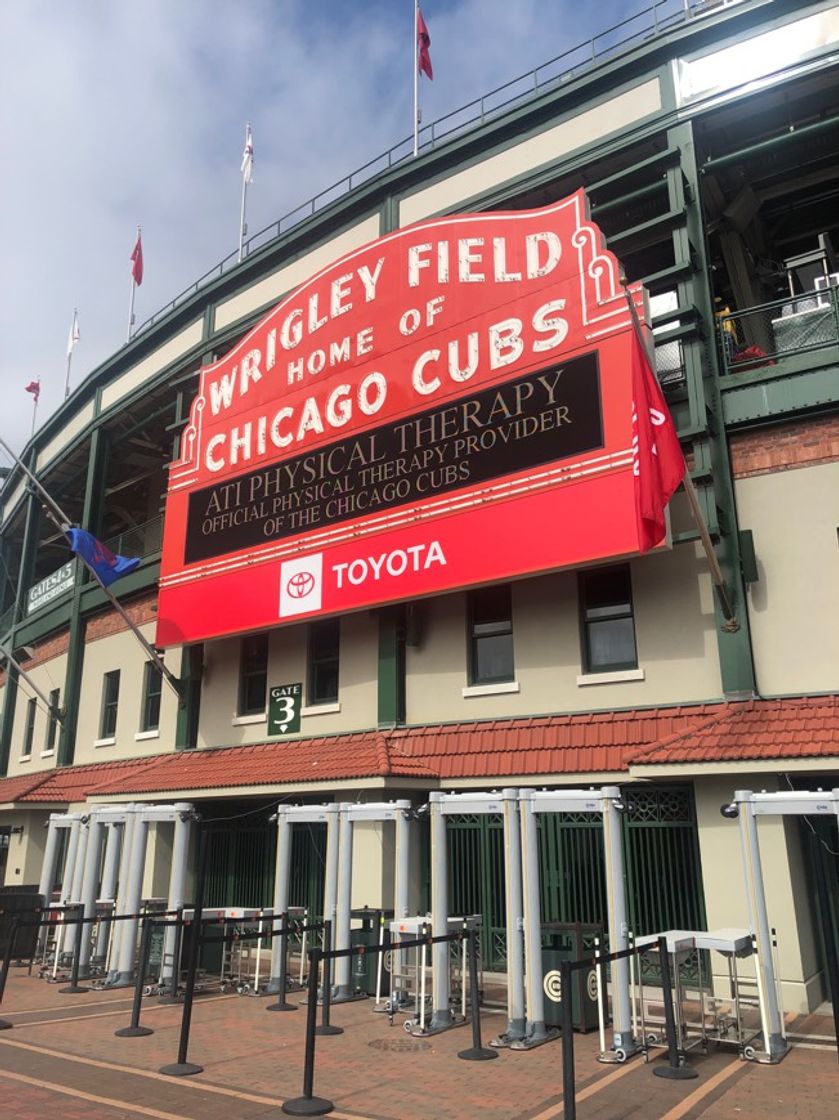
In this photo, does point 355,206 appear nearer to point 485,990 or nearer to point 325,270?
point 325,270

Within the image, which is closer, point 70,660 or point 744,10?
point 744,10

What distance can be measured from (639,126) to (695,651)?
8993mm

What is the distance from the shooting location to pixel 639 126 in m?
15.5

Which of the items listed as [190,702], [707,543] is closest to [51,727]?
[190,702]

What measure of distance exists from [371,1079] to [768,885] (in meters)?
5.56

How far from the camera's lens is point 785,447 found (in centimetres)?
1319

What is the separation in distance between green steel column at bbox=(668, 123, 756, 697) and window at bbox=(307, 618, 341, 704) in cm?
752

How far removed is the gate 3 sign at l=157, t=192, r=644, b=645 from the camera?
1371 centimetres

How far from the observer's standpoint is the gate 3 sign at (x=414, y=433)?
45.0ft

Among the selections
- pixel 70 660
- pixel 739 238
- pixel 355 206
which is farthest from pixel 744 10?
pixel 70 660

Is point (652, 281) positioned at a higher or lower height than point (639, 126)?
lower

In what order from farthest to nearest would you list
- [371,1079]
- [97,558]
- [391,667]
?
[97,558] < [391,667] < [371,1079]

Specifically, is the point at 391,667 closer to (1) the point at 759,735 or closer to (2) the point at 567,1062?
(1) the point at 759,735

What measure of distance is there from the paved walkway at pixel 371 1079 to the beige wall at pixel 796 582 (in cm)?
427
